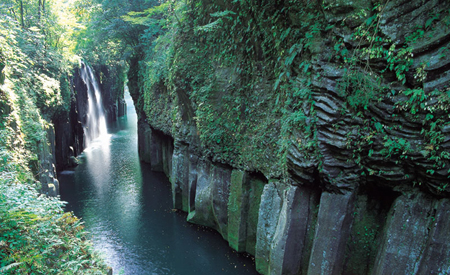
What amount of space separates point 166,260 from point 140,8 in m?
16.7

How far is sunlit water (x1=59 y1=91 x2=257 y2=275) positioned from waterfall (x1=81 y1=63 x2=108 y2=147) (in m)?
7.41

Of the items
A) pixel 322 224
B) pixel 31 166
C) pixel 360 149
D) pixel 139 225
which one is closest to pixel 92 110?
pixel 139 225

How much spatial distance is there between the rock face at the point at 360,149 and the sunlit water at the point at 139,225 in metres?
2.43

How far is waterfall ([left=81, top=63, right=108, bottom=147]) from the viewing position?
26.6 metres

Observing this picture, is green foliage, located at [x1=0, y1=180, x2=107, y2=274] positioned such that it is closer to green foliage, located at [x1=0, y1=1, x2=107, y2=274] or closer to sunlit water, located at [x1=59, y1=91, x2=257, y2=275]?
green foliage, located at [x1=0, y1=1, x2=107, y2=274]

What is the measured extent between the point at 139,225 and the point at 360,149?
1005 cm

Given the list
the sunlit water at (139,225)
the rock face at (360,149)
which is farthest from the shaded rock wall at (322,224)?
the sunlit water at (139,225)

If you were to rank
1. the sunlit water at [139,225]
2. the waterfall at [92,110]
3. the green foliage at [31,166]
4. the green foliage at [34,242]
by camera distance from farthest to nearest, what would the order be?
the waterfall at [92,110] < the sunlit water at [139,225] < the green foliage at [31,166] < the green foliage at [34,242]

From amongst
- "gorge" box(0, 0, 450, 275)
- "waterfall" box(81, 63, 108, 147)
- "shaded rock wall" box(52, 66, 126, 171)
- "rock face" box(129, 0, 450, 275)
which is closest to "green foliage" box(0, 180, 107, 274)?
"gorge" box(0, 0, 450, 275)

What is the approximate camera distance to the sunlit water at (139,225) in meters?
9.78

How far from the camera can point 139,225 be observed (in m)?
12.4

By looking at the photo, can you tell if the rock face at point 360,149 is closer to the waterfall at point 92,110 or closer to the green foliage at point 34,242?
the green foliage at point 34,242

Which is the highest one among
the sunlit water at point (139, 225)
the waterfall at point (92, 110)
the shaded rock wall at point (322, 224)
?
the waterfall at point (92, 110)

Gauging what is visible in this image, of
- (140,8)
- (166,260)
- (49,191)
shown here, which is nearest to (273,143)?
(166,260)
